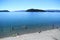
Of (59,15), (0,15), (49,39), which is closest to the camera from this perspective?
(49,39)

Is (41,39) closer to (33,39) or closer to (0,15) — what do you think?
(33,39)

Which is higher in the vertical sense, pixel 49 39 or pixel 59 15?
pixel 49 39

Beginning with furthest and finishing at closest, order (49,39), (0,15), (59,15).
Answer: (59,15) → (0,15) → (49,39)

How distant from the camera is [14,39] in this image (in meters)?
5.49

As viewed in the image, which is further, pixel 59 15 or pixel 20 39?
pixel 59 15

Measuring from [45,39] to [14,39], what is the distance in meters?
1.21

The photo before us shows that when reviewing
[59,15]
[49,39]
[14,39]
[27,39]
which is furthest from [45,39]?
[59,15]

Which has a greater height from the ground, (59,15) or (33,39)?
(33,39)

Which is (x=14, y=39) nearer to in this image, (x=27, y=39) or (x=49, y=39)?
(x=27, y=39)

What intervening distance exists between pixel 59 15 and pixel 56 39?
44.6ft

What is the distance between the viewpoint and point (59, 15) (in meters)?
18.7

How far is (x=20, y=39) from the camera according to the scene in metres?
5.50

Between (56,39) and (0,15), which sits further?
(0,15)

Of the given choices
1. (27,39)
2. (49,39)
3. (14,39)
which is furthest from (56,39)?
(14,39)
